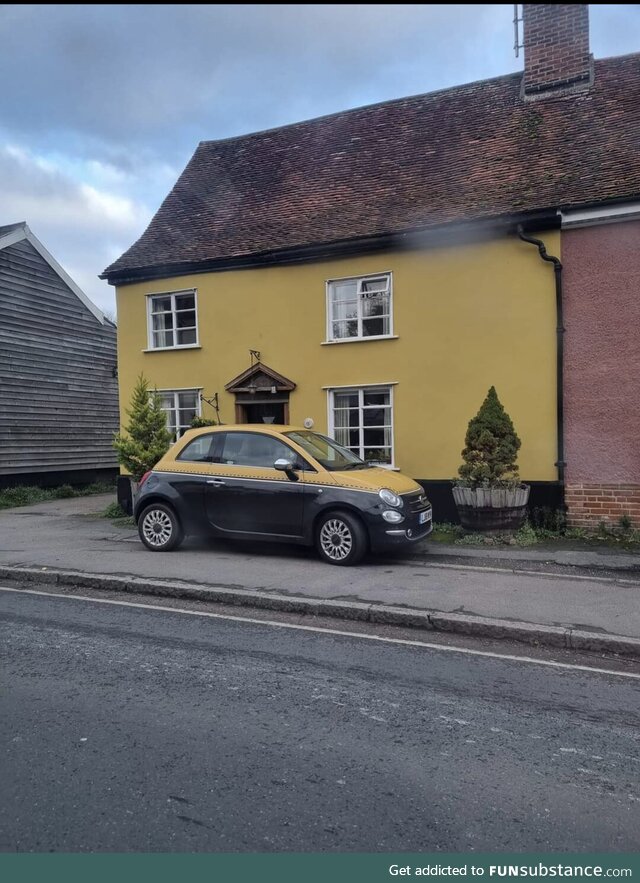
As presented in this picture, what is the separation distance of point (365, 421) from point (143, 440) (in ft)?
14.0

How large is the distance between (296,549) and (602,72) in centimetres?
1126

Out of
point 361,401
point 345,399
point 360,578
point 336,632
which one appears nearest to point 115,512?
point 345,399

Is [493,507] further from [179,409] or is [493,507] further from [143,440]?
[179,409]

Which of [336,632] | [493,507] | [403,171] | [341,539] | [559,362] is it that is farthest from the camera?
[403,171]

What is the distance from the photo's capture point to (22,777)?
3281 mm

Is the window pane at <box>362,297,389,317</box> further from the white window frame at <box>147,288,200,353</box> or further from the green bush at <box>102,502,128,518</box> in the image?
the green bush at <box>102,502,128,518</box>

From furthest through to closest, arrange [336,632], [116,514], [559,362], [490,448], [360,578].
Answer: [116,514] → [559,362] → [490,448] → [360,578] → [336,632]

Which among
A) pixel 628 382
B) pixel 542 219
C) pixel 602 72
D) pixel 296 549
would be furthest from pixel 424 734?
pixel 602 72

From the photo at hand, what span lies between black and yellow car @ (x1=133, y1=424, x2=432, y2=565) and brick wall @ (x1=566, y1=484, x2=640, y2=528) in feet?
10.2

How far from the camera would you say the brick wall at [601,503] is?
33.8ft

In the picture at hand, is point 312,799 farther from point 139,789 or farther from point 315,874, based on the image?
point 139,789

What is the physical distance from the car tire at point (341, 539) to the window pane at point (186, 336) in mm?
7070

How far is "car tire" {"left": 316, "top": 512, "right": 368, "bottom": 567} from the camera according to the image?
8250 mm

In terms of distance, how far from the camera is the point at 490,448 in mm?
10008
